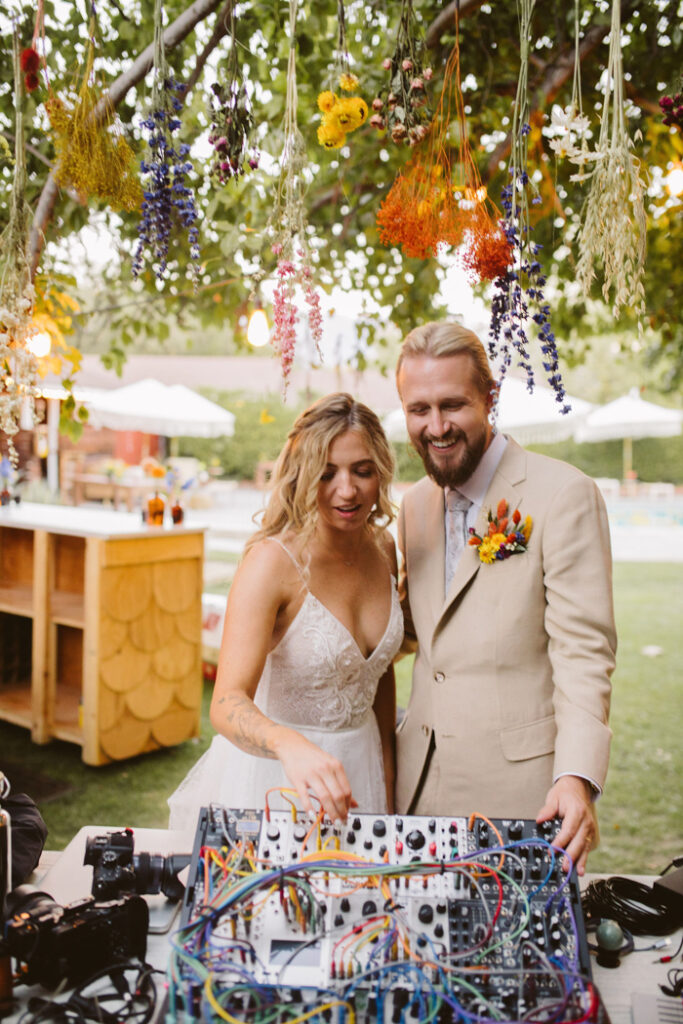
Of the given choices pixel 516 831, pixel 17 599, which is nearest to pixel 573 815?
pixel 516 831

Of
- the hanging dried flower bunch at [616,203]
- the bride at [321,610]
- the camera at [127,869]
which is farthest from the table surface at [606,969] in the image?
the hanging dried flower bunch at [616,203]

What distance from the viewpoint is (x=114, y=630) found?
13.9ft

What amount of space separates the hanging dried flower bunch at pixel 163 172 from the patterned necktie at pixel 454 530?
2.80ft

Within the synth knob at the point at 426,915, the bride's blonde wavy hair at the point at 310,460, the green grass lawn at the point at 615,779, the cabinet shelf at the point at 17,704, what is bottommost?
the green grass lawn at the point at 615,779

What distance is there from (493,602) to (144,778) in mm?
3108

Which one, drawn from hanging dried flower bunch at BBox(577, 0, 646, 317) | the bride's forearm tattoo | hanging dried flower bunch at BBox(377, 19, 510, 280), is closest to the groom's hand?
the bride's forearm tattoo

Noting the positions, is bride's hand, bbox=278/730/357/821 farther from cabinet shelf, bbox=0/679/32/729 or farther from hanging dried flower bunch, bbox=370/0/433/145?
cabinet shelf, bbox=0/679/32/729

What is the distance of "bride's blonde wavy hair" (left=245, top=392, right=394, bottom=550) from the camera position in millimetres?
1857

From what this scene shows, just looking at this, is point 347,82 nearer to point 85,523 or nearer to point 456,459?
point 456,459

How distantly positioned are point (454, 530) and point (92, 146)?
3.84ft

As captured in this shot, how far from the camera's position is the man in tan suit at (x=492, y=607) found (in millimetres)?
1667

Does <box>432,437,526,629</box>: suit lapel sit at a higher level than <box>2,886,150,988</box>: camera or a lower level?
higher

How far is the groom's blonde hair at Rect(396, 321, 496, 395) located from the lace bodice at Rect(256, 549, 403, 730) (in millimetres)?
630

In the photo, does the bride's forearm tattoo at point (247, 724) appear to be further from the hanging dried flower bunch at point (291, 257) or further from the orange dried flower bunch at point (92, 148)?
the orange dried flower bunch at point (92, 148)
